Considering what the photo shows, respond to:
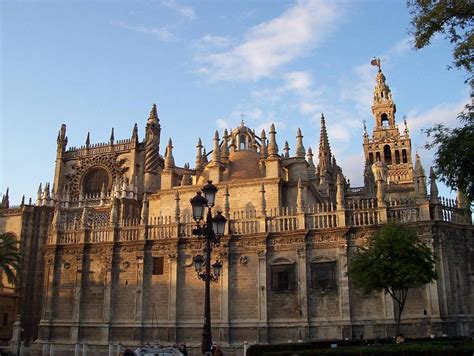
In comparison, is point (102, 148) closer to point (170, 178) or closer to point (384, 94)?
point (170, 178)

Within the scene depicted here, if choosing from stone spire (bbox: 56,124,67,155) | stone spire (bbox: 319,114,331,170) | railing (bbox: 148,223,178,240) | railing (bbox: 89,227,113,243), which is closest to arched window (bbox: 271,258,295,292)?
railing (bbox: 148,223,178,240)

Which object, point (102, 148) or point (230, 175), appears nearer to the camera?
point (230, 175)

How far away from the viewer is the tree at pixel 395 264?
848 inches

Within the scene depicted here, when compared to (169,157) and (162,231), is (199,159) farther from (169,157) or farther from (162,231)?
(162,231)

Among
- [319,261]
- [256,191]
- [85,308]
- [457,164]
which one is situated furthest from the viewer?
[256,191]

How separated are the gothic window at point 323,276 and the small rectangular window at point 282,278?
1142 mm

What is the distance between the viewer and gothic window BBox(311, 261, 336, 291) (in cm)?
2664

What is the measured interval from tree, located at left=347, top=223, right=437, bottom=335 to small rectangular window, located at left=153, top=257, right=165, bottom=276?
11.7 metres

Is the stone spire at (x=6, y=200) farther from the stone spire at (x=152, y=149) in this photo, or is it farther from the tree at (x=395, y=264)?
the tree at (x=395, y=264)

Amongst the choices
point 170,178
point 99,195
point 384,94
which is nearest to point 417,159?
point 170,178

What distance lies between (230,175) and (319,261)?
37.0 feet

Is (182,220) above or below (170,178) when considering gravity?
below

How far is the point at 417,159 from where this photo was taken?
27.4 metres

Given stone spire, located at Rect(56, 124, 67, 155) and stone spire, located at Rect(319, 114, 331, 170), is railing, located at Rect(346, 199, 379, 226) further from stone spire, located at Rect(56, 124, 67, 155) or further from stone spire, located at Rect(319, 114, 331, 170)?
stone spire, located at Rect(56, 124, 67, 155)
